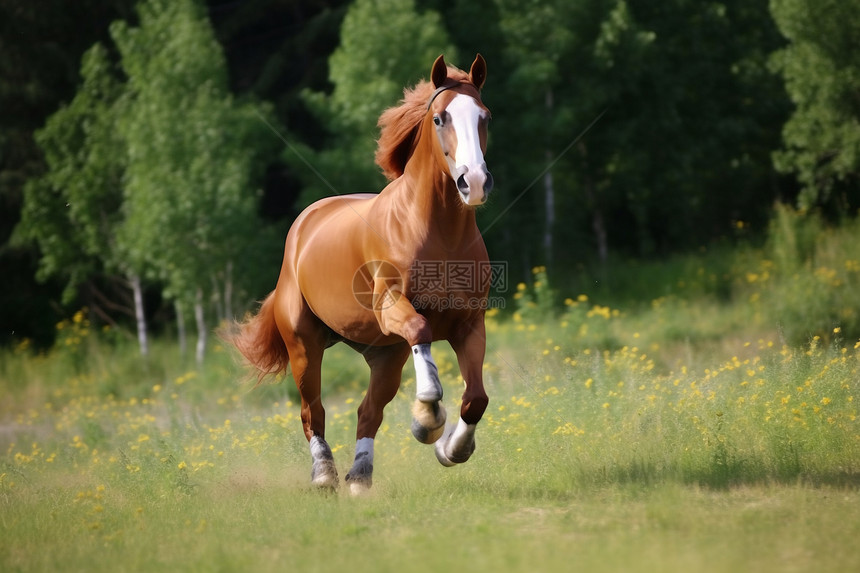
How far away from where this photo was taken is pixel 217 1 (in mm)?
23062

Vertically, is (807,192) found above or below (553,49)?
below

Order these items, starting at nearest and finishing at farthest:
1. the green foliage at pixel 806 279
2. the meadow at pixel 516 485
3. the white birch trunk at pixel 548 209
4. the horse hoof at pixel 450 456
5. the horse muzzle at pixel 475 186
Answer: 1. the meadow at pixel 516 485
2. the horse muzzle at pixel 475 186
3. the horse hoof at pixel 450 456
4. the green foliage at pixel 806 279
5. the white birch trunk at pixel 548 209

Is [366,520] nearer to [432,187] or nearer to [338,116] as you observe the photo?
[432,187]

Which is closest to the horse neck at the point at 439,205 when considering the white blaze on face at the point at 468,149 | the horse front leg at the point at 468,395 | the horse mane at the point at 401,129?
the white blaze on face at the point at 468,149

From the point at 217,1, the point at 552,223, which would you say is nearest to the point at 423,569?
the point at 552,223

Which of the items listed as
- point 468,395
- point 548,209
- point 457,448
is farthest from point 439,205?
point 548,209

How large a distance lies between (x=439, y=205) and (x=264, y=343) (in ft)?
8.80

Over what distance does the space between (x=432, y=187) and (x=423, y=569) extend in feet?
8.28

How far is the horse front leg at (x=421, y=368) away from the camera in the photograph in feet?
18.3

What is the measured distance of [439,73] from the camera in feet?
19.3

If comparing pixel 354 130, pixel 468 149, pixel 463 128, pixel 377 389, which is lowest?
pixel 377 389

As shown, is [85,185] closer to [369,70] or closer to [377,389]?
[369,70]

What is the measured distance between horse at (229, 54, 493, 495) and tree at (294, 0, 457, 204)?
8.99 m

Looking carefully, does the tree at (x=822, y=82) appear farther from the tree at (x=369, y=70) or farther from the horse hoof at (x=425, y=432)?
the horse hoof at (x=425, y=432)
